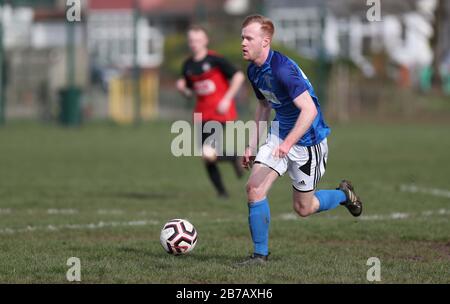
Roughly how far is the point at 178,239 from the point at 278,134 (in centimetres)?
116

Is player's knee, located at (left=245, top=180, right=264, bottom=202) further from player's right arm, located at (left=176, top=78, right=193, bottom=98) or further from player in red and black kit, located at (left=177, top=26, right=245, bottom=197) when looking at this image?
player's right arm, located at (left=176, top=78, right=193, bottom=98)

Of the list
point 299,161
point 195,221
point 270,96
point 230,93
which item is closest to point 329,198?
point 299,161

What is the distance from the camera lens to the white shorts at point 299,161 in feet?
22.4

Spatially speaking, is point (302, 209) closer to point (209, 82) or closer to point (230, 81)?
point (230, 81)

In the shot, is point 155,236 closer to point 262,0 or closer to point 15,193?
point 15,193

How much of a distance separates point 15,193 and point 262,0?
1781cm

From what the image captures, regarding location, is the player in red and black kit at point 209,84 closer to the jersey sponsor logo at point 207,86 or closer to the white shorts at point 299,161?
the jersey sponsor logo at point 207,86

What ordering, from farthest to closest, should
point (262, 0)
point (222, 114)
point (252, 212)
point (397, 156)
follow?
point (262, 0), point (397, 156), point (222, 114), point (252, 212)

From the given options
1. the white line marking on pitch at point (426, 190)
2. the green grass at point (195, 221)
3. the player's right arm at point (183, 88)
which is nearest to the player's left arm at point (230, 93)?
the player's right arm at point (183, 88)

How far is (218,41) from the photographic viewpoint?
1151 inches

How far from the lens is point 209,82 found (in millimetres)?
11539

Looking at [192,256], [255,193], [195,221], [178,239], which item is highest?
[255,193]
